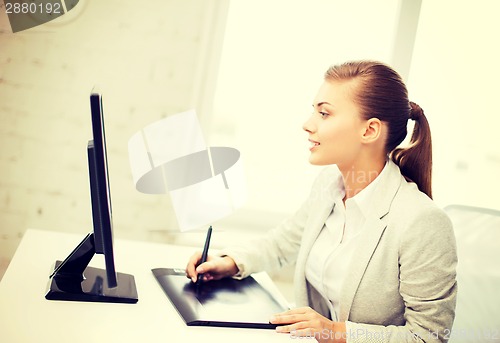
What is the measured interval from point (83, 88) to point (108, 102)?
105mm

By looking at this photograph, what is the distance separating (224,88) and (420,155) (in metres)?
0.95

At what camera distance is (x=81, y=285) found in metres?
1.05

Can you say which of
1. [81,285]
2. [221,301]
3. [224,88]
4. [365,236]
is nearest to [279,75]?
[224,88]

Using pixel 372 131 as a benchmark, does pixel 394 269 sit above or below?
below

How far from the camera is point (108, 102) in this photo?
1.92 metres

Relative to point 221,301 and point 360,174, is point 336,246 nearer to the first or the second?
point 360,174

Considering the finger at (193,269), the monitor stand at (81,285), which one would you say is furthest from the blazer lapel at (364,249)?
the monitor stand at (81,285)

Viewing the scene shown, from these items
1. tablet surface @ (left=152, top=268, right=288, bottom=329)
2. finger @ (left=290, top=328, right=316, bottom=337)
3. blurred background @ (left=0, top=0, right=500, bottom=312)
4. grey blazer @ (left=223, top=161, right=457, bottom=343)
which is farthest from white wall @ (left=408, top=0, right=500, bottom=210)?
finger @ (left=290, top=328, right=316, bottom=337)

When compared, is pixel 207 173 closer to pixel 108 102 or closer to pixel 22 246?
pixel 108 102

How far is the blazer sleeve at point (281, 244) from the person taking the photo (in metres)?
1.37

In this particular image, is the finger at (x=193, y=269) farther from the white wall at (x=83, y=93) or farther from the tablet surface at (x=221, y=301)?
the white wall at (x=83, y=93)

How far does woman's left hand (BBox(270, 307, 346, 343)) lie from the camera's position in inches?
40.9

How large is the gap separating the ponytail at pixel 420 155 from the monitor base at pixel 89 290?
2.51 ft

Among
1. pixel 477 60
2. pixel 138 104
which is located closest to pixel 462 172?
pixel 477 60
